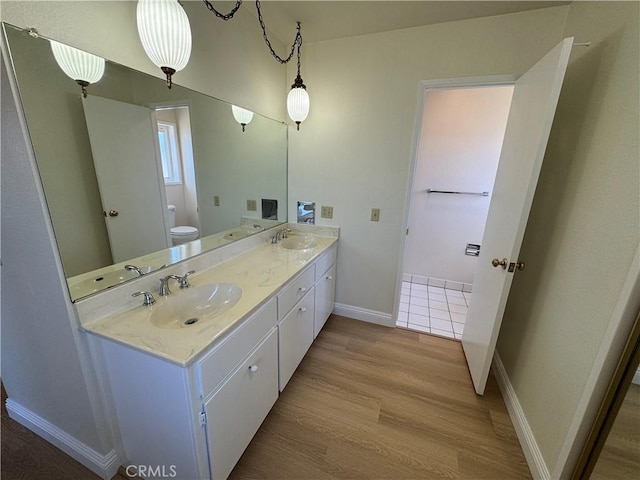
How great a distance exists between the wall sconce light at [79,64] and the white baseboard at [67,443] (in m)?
1.55

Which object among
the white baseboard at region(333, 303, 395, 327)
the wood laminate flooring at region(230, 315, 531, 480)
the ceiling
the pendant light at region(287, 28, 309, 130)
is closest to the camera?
the wood laminate flooring at region(230, 315, 531, 480)

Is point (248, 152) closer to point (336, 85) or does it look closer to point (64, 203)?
point (336, 85)

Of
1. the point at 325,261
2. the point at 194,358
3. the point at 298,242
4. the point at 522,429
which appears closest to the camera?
the point at 194,358

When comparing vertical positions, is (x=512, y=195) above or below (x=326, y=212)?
above

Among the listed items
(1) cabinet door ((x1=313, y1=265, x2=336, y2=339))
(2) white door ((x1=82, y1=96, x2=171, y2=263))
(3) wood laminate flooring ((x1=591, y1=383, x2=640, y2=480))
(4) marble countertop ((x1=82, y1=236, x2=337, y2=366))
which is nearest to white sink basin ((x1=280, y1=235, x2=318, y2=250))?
(1) cabinet door ((x1=313, y1=265, x2=336, y2=339))

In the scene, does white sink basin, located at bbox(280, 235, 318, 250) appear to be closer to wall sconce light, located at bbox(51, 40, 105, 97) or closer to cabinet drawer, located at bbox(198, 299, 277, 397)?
cabinet drawer, located at bbox(198, 299, 277, 397)

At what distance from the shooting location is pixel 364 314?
8.09 ft

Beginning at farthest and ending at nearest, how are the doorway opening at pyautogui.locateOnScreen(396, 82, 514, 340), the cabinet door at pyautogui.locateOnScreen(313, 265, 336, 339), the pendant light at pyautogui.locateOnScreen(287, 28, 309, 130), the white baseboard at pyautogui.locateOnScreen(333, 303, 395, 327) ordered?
the doorway opening at pyautogui.locateOnScreen(396, 82, 514, 340) < the white baseboard at pyautogui.locateOnScreen(333, 303, 395, 327) < the cabinet door at pyautogui.locateOnScreen(313, 265, 336, 339) < the pendant light at pyautogui.locateOnScreen(287, 28, 309, 130)

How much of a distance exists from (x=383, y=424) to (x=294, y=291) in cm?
Result: 92

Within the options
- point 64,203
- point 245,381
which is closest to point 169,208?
point 64,203

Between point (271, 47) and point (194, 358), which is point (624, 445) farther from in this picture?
point (271, 47)

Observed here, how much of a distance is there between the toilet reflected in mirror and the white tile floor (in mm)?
1967

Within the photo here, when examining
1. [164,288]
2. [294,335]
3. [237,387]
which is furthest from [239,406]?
[164,288]

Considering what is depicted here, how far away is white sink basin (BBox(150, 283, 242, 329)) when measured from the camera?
115cm
